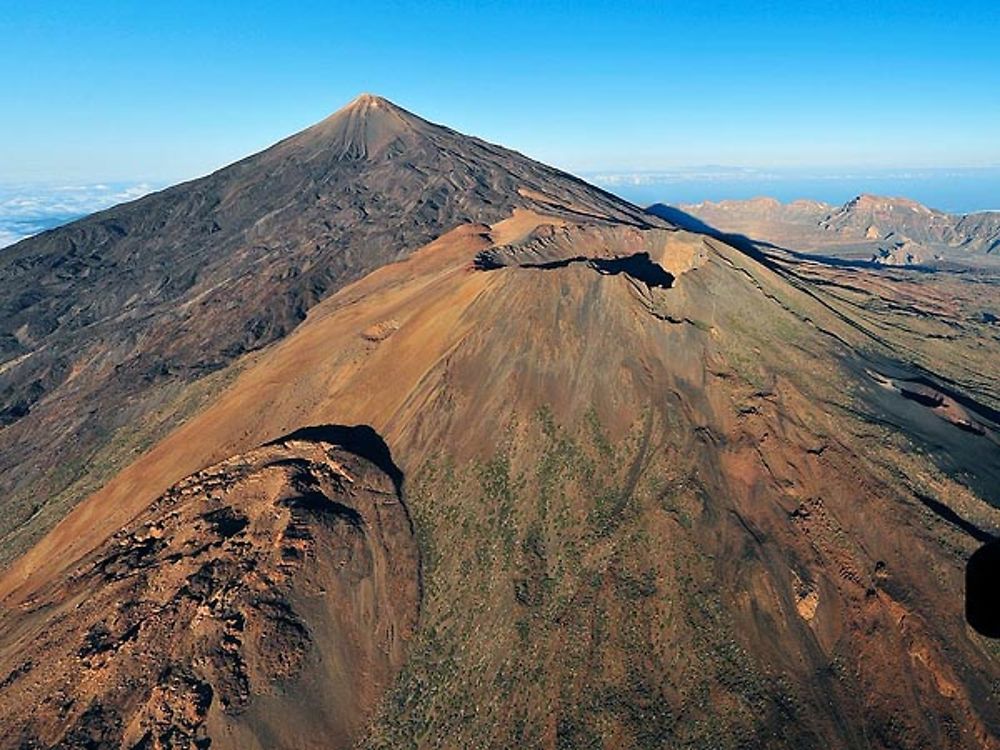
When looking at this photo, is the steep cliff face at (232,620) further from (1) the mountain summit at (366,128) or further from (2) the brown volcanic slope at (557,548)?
(1) the mountain summit at (366,128)

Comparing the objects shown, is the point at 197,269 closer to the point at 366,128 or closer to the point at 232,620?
the point at 366,128

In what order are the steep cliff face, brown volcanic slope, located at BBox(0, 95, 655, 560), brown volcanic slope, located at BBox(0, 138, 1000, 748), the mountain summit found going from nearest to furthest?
the steep cliff face → brown volcanic slope, located at BBox(0, 138, 1000, 748) → brown volcanic slope, located at BBox(0, 95, 655, 560) → the mountain summit

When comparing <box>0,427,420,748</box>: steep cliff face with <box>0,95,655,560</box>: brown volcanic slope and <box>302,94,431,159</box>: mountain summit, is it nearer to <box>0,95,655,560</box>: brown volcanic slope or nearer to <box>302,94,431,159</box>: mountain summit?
<box>0,95,655,560</box>: brown volcanic slope

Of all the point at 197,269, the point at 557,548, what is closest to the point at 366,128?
the point at 197,269

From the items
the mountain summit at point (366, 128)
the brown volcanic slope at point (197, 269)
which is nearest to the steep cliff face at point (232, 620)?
the brown volcanic slope at point (197, 269)

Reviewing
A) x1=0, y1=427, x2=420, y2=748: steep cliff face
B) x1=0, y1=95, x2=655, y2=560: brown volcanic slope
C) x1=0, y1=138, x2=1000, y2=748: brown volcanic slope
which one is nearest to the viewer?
x1=0, y1=427, x2=420, y2=748: steep cliff face

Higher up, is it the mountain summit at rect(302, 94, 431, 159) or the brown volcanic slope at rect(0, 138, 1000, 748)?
the mountain summit at rect(302, 94, 431, 159)

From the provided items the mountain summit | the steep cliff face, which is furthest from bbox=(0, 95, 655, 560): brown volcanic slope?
the steep cliff face

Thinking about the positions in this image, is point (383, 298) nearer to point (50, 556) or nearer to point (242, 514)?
point (242, 514)
